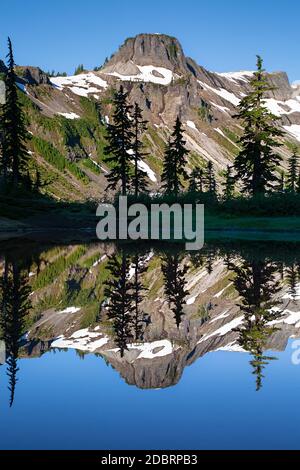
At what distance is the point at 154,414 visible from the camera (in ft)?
21.0

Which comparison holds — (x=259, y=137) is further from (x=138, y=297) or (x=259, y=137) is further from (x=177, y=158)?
(x=138, y=297)

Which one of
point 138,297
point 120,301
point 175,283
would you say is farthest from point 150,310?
point 175,283

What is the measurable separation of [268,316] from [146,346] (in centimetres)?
307

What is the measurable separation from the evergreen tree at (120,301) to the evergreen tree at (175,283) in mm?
1047

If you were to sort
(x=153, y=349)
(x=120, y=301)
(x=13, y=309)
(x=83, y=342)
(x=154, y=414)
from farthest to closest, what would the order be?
(x=120, y=301)
(x=13, y=309)
(x=83, y=342)
(x=153, y=349)
(x=154, y=414)

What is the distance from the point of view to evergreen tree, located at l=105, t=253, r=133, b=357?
10794mm

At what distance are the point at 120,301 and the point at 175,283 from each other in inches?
122

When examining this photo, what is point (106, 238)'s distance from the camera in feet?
131

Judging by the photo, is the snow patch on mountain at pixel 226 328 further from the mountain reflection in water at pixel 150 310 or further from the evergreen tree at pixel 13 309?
the evergreen tree at pixel 13 309

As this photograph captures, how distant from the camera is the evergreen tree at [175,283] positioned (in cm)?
1353

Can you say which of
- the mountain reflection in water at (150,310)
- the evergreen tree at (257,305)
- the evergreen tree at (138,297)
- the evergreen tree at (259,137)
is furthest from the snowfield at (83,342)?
the evergreen tree at (259,137)

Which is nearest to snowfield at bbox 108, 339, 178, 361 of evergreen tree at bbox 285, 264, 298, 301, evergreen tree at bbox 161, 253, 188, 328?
evergreen tree at bbox 161, 253, 188, 328

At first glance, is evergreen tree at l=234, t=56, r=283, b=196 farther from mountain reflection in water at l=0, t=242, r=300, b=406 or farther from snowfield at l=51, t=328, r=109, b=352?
snowfield at l=51, t=328, r=109, b=352
